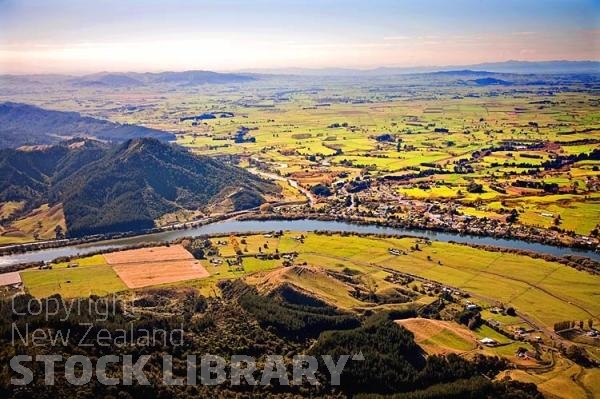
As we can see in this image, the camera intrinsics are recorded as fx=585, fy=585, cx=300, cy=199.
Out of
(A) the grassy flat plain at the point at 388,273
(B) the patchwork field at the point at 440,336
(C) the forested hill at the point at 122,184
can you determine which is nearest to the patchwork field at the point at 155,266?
(A) the grassy flat plain at the point at 388,273

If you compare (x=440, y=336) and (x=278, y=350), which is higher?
(x=278, y=350)

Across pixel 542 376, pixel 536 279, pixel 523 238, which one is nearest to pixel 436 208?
pixel 523 238

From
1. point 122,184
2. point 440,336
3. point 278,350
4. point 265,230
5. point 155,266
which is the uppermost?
point 122,184

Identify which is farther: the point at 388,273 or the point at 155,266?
the point at 155,266

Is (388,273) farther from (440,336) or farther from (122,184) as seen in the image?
(122,184)

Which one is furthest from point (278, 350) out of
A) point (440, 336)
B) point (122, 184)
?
point (122, 184)

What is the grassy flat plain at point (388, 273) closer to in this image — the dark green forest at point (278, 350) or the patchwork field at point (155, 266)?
the patchwork field at point (155, 266)

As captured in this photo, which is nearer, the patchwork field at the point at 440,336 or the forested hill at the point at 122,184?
the patchwork field at the point at 440,336

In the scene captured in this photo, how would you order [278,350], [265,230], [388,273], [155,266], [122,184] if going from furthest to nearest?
[122,184] < [265,230] < [155,266] < [388,273] < [278,350]
